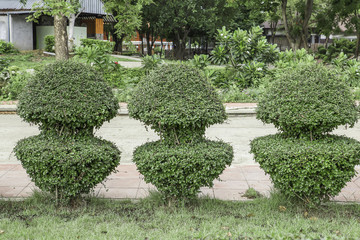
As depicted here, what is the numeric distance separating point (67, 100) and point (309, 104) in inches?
104

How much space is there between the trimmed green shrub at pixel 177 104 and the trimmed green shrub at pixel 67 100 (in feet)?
1.23

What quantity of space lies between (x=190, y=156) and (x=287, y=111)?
1.17m

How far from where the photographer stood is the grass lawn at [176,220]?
4.11 metres

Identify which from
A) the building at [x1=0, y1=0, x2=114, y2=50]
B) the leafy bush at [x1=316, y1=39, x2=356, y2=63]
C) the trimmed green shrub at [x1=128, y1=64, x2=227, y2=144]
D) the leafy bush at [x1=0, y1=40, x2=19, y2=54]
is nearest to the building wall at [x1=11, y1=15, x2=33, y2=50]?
the building at [x1=0, y1=0, x2=114, y2=50]

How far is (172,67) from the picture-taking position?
193 inches

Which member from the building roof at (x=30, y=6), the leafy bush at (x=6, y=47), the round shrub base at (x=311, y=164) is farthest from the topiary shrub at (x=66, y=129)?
the building roof at (x=30, y=6)

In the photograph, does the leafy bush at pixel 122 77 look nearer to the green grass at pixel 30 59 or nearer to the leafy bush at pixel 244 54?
the leafy bush at pixel 244 54

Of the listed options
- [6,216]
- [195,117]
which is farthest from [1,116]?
[195,117]

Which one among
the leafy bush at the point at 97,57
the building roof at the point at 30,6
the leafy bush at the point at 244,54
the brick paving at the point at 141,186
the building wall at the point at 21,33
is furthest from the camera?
the building wall at the point at 21,33

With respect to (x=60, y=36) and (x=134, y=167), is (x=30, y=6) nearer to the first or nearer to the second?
(x=60, y=36)

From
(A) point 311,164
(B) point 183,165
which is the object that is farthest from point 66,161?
(A) point 311,164

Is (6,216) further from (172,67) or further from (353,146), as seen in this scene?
(353,146)

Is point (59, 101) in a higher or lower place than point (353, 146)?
higher

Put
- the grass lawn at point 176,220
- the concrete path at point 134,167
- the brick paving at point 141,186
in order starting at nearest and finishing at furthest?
the grass lawn at point 176,220, the brick paving at point 141,186, the concrete path at point 134,167
